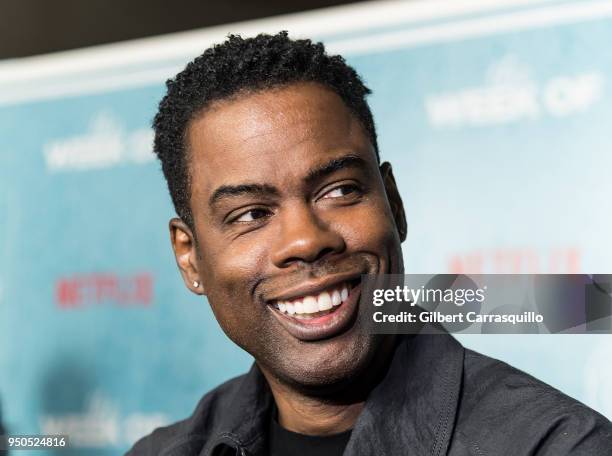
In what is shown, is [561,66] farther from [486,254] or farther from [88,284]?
A: [88,284]

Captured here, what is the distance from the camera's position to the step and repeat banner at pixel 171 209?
2.25 m

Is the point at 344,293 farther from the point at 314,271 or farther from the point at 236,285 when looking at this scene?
the point at 236,285

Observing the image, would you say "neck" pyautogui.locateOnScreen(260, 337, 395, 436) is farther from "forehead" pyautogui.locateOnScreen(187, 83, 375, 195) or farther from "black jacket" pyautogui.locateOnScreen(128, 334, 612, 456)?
"forehead" pyautogui.locateOnScreen(187, 83, 375, 195)

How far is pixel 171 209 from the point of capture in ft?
8.96

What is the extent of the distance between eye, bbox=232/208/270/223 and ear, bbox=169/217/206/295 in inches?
7.8

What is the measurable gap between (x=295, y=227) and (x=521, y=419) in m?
0.43

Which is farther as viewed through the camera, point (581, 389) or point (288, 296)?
point (581, 389)

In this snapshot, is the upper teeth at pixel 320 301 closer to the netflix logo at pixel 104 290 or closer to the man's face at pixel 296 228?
the man's face at pixel 296 228

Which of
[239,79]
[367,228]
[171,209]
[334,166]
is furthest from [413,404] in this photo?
[171,209]

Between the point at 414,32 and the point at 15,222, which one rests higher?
the point at 414,32

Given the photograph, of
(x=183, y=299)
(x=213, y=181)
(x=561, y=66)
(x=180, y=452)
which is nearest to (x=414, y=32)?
(x=561, y=66)

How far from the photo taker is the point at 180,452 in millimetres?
1577

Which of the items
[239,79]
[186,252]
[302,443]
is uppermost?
[239,79]

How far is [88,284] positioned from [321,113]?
1650mm
